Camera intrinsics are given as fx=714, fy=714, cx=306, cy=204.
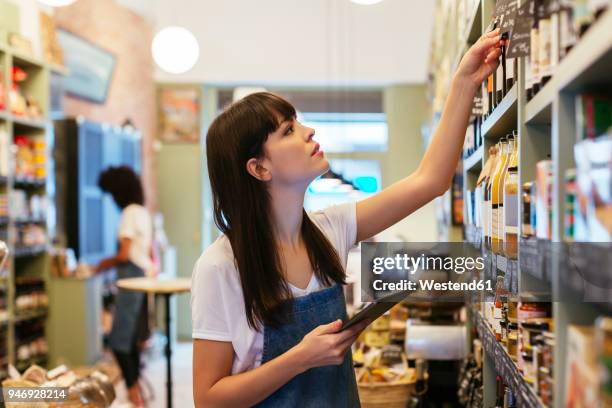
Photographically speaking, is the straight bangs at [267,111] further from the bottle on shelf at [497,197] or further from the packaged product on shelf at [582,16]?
the packaged product on shelf at [582,16]

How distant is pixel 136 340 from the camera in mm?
5219

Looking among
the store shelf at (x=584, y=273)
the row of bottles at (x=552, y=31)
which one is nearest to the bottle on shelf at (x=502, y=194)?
the row of bottles at (x=552, y=31)

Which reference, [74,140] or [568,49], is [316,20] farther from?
[568,49]

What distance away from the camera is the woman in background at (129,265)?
5215 millimetres

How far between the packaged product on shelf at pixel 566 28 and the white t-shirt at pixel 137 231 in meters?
4.61

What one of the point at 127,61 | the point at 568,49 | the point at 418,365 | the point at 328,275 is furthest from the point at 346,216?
the point at 127,61

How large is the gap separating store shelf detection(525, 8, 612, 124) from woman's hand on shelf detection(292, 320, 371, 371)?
2.10 feet

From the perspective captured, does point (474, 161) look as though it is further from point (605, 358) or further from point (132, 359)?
point (132, 359)

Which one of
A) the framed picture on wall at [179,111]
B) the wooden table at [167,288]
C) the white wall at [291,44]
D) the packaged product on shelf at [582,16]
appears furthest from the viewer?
the framed picture on wall at [179,111]

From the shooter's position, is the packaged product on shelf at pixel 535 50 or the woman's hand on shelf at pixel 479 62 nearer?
the packaged product on shelf at pixel 535 50

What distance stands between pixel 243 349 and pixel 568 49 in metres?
0.98

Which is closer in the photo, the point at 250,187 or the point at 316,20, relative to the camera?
the point at 250,187

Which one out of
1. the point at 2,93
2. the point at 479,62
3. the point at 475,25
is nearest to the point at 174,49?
the point at 2,93

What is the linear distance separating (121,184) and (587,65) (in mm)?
4830
